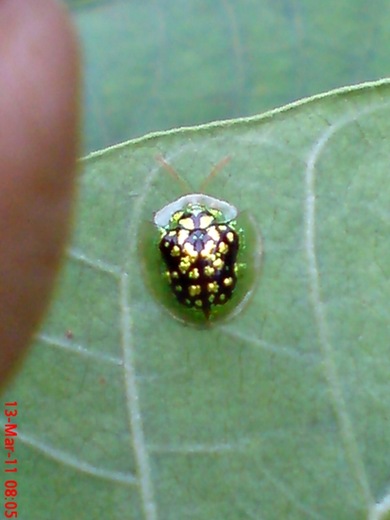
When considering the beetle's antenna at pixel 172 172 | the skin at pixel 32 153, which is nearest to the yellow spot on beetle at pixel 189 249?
the beetle's antenna at pixel 172 172

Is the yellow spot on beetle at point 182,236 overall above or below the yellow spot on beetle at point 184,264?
above

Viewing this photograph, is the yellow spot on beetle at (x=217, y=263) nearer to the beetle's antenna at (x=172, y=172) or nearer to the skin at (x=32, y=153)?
the beetle's antenna at (x=172, y=172)

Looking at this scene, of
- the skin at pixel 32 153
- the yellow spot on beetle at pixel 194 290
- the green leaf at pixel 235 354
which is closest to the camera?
the skin at pixel 32 153

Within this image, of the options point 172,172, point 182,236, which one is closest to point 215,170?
point 172,172

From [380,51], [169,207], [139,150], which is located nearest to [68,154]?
[139,150]

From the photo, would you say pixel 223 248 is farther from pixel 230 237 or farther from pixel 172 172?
pixel 172 172

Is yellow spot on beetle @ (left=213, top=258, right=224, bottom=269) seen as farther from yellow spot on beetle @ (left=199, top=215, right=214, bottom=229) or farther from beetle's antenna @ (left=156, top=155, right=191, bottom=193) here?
beetle's antenna @ (left=156, top=155, right=191, bottom=193)

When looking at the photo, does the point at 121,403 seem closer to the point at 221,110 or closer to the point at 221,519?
the point at 221,519

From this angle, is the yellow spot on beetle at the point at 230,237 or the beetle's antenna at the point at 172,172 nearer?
the beetle's antenna at the point at 172,172
